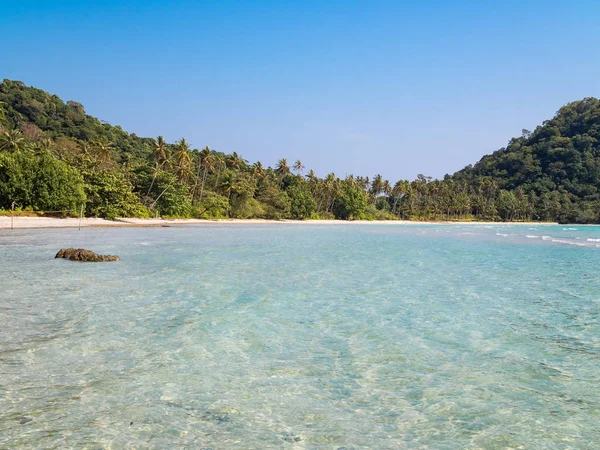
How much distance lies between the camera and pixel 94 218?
188ft

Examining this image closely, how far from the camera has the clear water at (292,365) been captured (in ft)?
17.1

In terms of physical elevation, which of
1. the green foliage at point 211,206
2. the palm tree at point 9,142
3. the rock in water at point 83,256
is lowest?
the rock in water at point 83,256

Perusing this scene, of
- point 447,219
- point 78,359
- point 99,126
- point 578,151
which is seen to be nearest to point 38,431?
point 78,359

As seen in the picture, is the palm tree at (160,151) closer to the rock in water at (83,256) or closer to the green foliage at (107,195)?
the green foliage at (107,195)

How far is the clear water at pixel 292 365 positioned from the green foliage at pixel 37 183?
39.0 metres

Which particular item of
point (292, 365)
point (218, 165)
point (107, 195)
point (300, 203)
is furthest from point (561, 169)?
point (292, 365)

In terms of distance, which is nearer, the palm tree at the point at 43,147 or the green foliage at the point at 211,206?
the palm tree at the point at 43,147

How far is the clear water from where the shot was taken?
520 cm

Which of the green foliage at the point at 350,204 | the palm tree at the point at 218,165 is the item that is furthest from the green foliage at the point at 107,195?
the green foliage at the point at 350,204

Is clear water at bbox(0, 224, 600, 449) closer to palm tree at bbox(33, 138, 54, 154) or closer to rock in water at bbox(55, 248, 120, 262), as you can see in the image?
rock in water at bbox(55, 248, 120, 262)

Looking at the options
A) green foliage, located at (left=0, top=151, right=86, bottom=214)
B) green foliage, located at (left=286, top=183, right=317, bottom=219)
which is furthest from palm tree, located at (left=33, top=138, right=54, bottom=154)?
green foliage, located at (left=286, top=183, right=317, bottom=219)

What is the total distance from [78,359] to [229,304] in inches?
209

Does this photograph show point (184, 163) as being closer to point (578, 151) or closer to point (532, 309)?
point (532, 309)

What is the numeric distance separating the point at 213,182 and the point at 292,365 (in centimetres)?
8906
